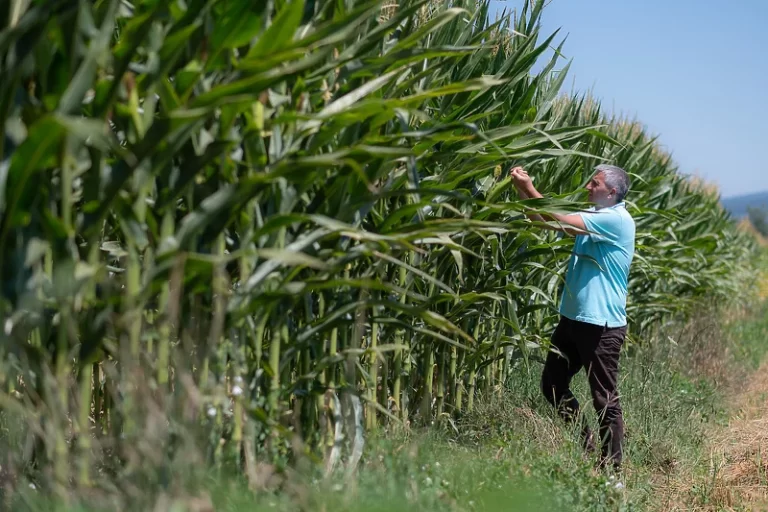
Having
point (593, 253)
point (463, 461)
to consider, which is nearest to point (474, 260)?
point (593, 253)

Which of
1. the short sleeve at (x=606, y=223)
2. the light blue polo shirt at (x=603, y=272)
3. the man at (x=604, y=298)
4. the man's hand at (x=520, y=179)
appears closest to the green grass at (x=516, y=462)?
the man at (x=604, y=298)

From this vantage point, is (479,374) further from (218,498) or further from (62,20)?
(62,20)

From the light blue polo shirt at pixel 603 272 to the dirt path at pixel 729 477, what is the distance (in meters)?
0.90

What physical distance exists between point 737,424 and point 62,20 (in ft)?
18.5

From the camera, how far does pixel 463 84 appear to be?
2852 mm

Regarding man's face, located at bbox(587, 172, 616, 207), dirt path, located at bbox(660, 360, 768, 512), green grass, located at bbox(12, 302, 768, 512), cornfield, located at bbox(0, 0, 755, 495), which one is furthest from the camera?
man's face, located at bbox(587, 172, 616, 207)

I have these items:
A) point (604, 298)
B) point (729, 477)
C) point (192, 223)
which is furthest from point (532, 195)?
point (192, 223)

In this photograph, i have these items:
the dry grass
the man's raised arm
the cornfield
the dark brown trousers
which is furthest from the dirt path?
the cornfield

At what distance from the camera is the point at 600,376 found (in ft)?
15.2

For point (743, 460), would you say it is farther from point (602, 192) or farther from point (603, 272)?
point (602, 192)

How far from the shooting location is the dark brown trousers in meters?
4.58

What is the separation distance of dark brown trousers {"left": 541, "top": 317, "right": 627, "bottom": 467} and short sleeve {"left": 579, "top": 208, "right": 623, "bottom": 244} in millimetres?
489

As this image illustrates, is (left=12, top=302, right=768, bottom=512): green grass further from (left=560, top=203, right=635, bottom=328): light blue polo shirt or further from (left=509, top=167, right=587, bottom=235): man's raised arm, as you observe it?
(left=509, top=167, right=587, bottom=235): man's raised arm

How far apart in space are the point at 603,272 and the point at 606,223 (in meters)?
0.28
